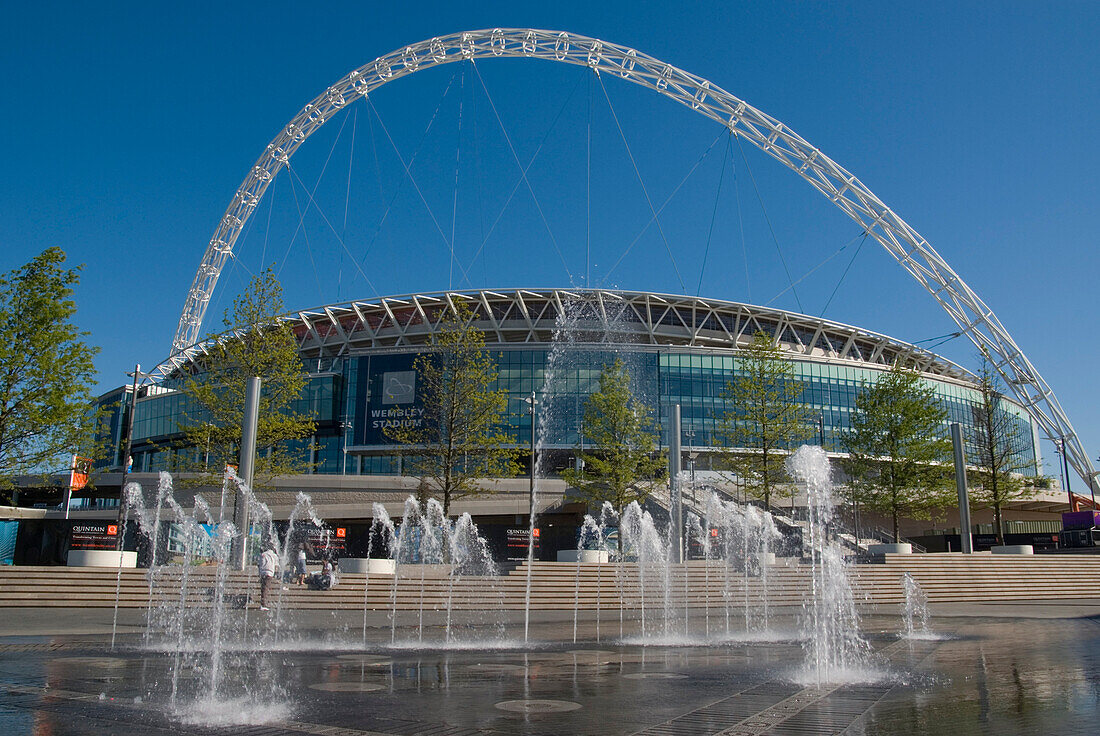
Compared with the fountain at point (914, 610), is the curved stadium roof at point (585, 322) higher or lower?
higher

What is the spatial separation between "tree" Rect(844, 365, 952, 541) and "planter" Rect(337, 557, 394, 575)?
1008 inches

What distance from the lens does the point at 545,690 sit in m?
8.98

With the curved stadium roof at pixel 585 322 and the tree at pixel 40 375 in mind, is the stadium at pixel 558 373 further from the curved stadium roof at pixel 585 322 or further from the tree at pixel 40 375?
the tree at pixel 40 375

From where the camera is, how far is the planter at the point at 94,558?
71.8 feet

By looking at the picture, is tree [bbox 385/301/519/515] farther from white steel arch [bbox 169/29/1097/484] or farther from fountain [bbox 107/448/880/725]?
white steel arch [bbox 169/29/1097/484]

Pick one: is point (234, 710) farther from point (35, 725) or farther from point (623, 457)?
point (623, 457)

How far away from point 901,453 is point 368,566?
2820 centimetres

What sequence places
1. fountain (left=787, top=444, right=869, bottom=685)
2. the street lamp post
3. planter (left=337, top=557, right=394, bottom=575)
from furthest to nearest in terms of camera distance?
1. the street lamp post
2. planter (left=337, top=557, right=394, bottom=575)
3. fountain (left=787, top=444, right=869, bottom=685)

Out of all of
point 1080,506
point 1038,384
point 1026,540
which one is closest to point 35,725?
point 1026,540

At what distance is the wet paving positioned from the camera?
687 cm

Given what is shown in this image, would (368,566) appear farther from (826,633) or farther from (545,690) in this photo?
(545,690)

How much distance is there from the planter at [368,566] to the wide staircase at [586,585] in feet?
2.64

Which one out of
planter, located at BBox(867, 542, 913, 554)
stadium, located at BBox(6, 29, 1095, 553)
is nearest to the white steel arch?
stadium, located at BBox(6, 29, 1095, 553)

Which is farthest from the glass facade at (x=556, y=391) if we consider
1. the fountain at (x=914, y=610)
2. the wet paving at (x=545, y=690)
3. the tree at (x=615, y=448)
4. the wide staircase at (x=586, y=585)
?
the wet paving at (x=545, y=690)
